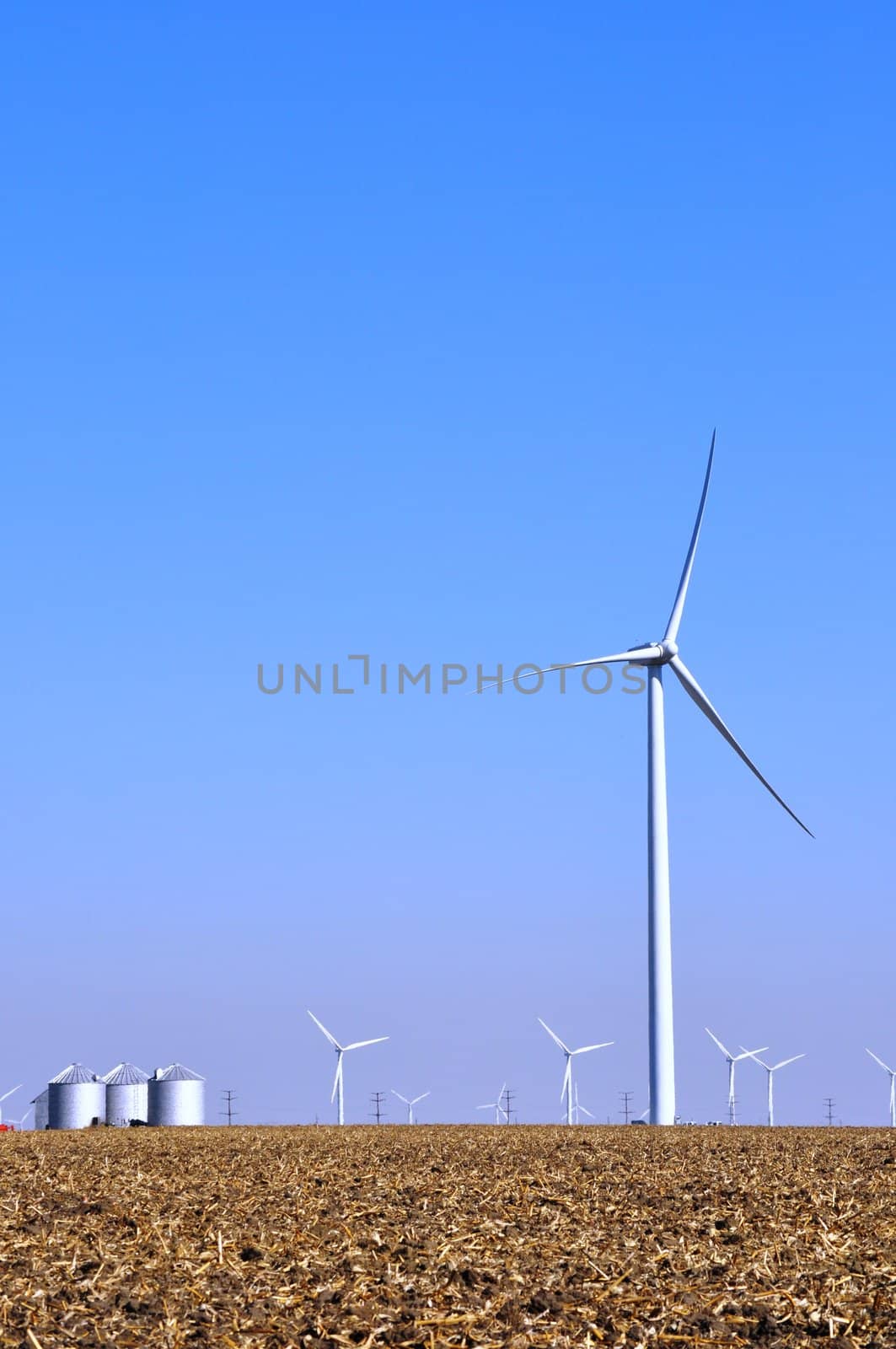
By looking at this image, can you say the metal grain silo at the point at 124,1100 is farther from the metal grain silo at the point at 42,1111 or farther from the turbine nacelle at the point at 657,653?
the turbine nacelle at the point at 657,653

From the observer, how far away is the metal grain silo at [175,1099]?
8200 centimetres

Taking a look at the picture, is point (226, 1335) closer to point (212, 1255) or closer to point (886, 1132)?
point (212, 1255)

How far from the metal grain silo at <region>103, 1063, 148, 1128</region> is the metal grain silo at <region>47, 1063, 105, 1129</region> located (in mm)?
638

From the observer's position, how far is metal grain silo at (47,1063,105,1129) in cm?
8256

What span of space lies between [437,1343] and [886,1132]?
1388 inches

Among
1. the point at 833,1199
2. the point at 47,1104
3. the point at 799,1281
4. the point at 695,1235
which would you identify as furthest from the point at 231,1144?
the point at 47,1104

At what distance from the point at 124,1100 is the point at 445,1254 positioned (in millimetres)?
73874

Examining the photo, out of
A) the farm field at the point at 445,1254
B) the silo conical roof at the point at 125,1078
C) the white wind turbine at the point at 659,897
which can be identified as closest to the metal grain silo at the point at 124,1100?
the silo conical roof at the point at 125,1078

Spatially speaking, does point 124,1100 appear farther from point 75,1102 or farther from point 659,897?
point 659,897

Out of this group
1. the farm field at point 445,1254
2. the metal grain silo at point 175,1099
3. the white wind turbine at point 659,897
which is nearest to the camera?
the farm field at point 445,1254

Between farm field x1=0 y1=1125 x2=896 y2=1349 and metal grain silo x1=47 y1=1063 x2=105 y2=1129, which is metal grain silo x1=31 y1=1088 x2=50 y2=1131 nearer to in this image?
metal grain silo x1=47 y1=1063 x2=105 y2=1129

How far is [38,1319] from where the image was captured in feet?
42.8

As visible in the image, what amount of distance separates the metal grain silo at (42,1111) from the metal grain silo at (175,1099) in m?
5.33

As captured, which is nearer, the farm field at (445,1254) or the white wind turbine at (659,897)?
the farm field at (445,1254)
